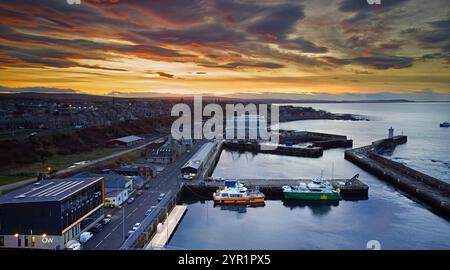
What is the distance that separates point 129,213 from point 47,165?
4.42 metres

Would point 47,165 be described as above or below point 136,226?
above

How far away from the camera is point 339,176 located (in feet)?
31.7

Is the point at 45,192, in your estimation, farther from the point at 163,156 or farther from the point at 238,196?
the point at 163,156

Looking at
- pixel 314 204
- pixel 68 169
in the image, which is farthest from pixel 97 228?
pixel 314 204

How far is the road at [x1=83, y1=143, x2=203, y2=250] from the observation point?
4.00m

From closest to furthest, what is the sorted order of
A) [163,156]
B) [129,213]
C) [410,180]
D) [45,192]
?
[45,192]
[129,213]
[410,180]
[163,156]

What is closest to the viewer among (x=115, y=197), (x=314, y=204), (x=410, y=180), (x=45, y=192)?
(x=45, y=192)

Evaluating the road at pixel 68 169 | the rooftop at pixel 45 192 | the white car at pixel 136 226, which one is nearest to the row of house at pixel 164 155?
the road at pixel 68 169

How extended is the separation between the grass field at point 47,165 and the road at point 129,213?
2577 mm

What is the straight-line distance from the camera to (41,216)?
3.44 metres

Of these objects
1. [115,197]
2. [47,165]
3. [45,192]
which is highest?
[45,192]

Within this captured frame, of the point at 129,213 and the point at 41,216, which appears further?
the point at 129,213

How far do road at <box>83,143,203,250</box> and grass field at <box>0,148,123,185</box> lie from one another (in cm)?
258

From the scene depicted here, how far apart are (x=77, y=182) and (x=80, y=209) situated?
417 millimetres
